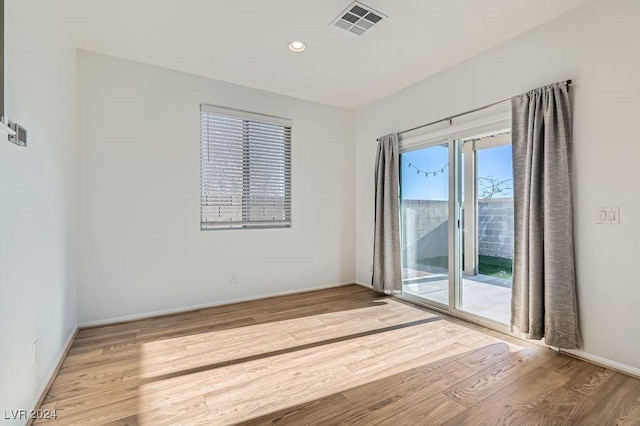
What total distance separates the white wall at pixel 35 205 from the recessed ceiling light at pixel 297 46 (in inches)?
74.6

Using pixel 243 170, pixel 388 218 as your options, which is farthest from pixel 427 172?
pixel 243 170

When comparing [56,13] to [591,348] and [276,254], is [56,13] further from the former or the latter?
[591,348]

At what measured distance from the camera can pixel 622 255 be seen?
2195mm

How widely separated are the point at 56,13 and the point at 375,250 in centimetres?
414

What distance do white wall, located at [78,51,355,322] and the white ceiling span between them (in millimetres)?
297

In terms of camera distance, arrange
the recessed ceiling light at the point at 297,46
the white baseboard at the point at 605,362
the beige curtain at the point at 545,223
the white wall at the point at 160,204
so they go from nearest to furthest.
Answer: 1. the white baseboard at the point at 605,362
2. the beige curtain at the point at 545,223
3. the recessed ceiling light at the point at 297,46
4. the white wall at the point at 160,204

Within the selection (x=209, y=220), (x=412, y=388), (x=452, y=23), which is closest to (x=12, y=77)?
(x=209, y=220)

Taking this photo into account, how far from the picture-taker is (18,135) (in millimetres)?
1539

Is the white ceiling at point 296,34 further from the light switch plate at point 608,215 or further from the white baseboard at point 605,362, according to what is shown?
the white baseboard at point 605,362

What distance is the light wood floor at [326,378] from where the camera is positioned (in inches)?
68.0

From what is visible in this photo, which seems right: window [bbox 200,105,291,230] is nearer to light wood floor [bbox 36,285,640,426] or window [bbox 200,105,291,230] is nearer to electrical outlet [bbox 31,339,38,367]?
light wood floor [bbox 36,285,640,426]

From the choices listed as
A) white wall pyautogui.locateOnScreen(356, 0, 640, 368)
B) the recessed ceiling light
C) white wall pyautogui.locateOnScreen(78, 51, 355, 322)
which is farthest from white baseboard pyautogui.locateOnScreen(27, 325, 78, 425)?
white wall pyautogui.locateOnScreen(356, 0, 640, 368)

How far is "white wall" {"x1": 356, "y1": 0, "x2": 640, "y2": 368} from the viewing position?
7.08 ft

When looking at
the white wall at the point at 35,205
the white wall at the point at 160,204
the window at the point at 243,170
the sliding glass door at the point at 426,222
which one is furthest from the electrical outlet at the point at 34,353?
the sliding glass door at the point at 426,222
